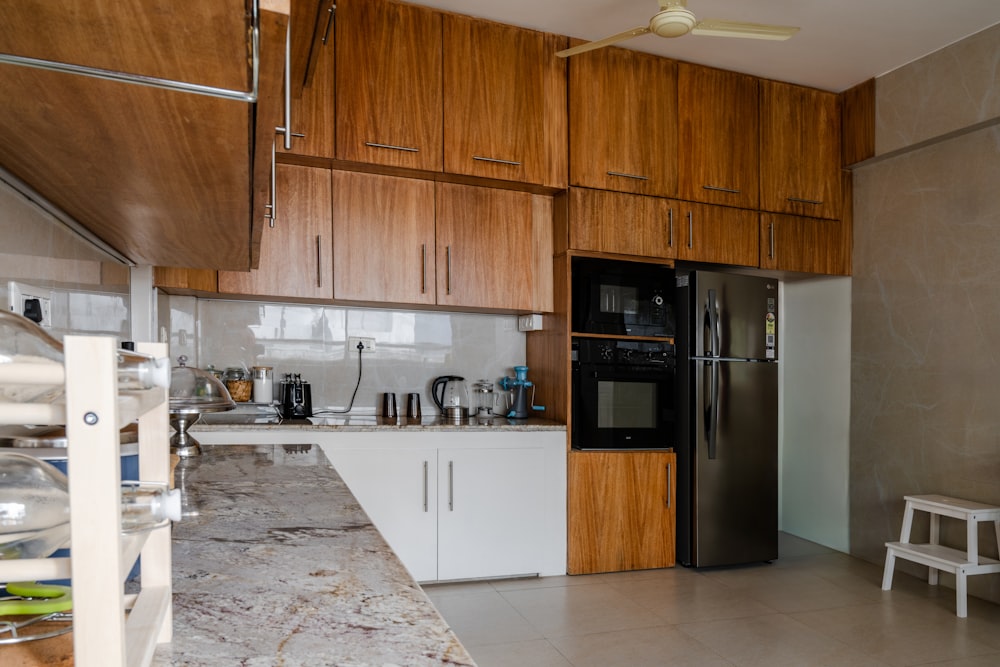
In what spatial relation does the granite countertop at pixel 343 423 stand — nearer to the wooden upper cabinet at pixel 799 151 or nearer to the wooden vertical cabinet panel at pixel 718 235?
the wooden vertical cabinet panel at pixel 718 235

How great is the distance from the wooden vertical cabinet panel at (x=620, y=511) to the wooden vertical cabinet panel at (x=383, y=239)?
1242 millimetres

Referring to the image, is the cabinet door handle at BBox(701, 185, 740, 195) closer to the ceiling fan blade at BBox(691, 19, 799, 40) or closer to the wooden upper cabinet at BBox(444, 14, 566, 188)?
the wooden upper cabinet at BBox(444, 14, 566, 188)

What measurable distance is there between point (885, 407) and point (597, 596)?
2.05 m

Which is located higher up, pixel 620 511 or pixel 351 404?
pixel 351 404

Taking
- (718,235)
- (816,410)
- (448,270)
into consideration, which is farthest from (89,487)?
(816,410)

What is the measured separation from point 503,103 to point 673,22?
108cm

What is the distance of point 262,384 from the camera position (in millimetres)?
3262

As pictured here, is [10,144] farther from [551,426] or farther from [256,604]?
[551,426]

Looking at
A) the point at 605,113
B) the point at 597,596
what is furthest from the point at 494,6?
the point at 597,596

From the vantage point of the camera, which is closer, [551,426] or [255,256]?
[255,256]

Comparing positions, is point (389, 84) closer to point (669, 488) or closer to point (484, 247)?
point (484, 247)

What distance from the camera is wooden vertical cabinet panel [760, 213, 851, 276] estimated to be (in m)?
3.86

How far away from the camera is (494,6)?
312cm

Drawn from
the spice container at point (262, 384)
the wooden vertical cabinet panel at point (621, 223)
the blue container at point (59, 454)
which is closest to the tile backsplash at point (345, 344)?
the spice container at point (262, 384)
